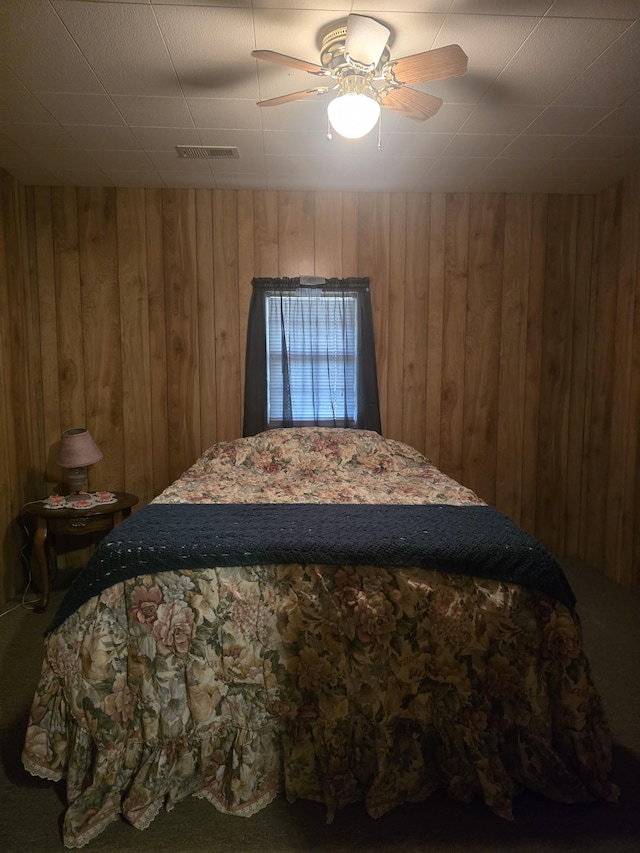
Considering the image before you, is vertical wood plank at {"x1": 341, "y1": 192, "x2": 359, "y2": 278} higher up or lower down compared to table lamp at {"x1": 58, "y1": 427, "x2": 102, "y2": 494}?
higher up

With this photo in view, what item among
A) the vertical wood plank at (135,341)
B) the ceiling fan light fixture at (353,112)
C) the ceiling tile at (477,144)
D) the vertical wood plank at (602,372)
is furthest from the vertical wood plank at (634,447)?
the vertical wood plank at (135,341)

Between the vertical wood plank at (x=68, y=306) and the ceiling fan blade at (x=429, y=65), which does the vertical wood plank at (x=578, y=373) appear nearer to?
the ceiling fan blade at (x=429, y=65)

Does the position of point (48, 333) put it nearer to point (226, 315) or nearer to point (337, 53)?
point (226, 315)

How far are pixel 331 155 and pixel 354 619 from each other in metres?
2.44

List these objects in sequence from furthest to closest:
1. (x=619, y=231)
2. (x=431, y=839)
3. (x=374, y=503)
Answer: (x=619, y=231) < (x=374, y=503) < (x=431, y=839)

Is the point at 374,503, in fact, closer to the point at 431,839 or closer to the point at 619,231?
the point at 431,839

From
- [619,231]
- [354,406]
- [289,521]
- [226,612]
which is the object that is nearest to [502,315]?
[619,231]

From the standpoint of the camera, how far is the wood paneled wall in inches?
127

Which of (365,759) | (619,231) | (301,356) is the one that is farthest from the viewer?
(301,356)

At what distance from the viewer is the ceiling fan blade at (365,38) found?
144cm

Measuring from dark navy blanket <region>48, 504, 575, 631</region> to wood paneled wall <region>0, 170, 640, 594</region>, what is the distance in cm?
186

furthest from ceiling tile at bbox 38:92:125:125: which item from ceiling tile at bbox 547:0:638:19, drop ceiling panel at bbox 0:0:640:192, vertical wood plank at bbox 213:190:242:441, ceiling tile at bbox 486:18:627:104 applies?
ceiling tile at bbox 547:0:638:19

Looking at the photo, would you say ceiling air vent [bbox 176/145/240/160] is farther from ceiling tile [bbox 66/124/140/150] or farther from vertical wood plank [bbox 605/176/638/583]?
Answer: vertical wood plank [bbox 605/176/638/583]

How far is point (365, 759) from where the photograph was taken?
4.92ft
